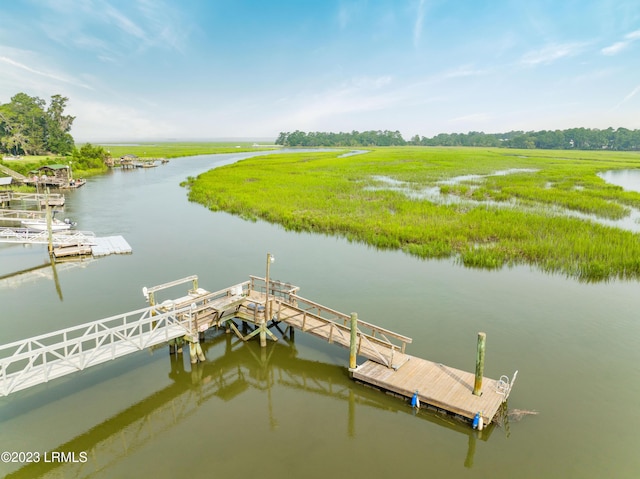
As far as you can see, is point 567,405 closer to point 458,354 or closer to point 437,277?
point 458,354

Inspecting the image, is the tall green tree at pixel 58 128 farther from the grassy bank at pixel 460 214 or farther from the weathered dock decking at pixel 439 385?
the weathered dock decking at pixel 439 385

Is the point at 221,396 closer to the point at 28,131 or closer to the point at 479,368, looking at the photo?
the point at 479,368

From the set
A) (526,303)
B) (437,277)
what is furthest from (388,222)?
(526,303)

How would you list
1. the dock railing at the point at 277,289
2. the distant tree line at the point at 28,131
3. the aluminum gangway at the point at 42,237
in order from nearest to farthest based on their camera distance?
1. the dock railing at the point at 277,289
2. the aluminum gangway at the point at 42,237
3. the distant tree line at the point at 28,131

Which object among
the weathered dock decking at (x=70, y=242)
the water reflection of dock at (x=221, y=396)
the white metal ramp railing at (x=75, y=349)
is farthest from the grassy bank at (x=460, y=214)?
the white metal ramp railing at (x=75, y=349)

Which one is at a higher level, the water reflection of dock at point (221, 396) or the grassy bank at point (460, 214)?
the grassy bank at point (460, 214)

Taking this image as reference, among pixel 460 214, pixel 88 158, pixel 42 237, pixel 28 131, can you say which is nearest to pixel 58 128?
pixel 28 131
